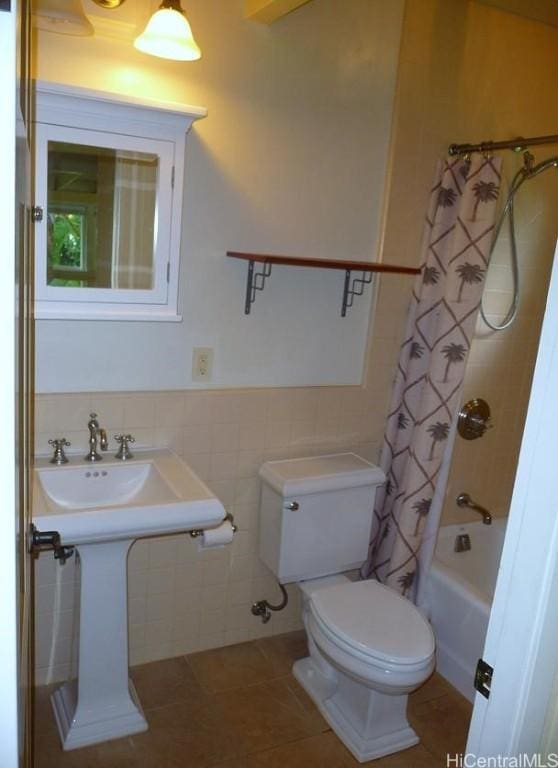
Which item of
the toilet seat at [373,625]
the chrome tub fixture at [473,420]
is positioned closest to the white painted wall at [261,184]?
the chrome tub fixture at [473,420]

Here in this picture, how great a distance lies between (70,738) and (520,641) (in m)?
1.62

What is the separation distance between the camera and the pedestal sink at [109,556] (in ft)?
6.01

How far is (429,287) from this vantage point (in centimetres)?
247

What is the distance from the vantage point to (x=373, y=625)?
2037 mm

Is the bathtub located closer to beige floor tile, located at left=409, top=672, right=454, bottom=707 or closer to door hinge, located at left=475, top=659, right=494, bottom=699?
beige floor tile, located at left=409, top=672, right=454, bottom=707

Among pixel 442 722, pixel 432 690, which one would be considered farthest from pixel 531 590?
pixel 432 690

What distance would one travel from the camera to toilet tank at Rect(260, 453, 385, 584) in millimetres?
2270

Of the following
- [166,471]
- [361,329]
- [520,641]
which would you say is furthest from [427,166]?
[520,641]

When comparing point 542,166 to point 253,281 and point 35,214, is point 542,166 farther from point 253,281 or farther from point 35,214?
point 35,214

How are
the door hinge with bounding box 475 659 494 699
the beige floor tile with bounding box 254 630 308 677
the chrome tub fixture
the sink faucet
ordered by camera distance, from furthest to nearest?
Answer: 1. the chrome tub fixture
2. the beige floor tile with bounding box 254 630 308 677
3. the sink faucet
4. the door hinge with bounding box 475 659 494 699

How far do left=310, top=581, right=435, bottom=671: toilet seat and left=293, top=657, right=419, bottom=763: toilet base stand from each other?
0.19m

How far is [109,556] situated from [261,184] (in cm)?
131

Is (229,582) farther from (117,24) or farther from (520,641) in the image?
(117,24)

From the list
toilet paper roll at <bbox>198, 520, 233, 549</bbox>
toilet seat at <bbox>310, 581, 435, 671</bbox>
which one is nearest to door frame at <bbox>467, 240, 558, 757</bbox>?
toilet seat at <bbox>310, 581, 435, 671</bbox>
